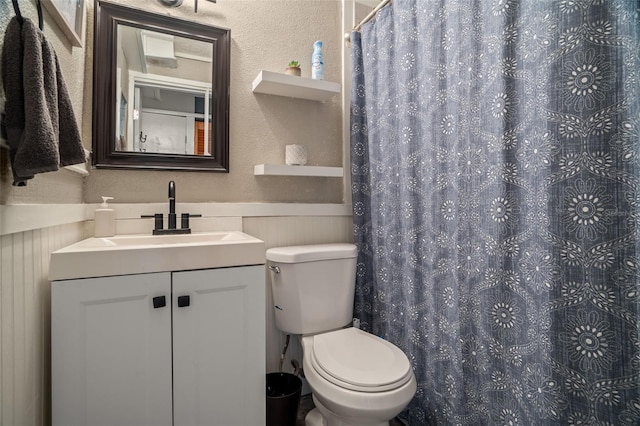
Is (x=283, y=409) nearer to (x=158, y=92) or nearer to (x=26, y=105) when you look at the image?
(x=26, y=105)

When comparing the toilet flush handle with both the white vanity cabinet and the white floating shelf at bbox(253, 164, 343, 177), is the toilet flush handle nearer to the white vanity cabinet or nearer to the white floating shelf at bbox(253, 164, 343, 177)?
the white vanity cabinet

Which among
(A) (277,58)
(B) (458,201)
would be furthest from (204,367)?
(A) (277,58)

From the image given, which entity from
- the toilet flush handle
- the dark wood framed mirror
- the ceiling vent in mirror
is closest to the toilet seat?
the toilet flush handle

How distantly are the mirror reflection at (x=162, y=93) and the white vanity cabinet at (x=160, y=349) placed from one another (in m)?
0.76

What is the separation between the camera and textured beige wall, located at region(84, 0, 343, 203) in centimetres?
158

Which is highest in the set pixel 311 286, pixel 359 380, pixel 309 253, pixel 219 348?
pixel 309 253

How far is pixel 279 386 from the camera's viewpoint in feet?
5.40

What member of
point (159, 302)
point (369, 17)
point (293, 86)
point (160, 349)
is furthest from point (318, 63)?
point (160, 349)

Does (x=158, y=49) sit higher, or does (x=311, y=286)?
(x=158, y=49)

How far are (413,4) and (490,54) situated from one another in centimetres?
55

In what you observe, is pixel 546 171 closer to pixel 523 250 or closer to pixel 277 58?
pixel 523 250

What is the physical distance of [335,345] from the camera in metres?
1.42

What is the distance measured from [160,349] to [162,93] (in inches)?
45.1

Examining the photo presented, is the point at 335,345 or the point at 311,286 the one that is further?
the point at 311,286
